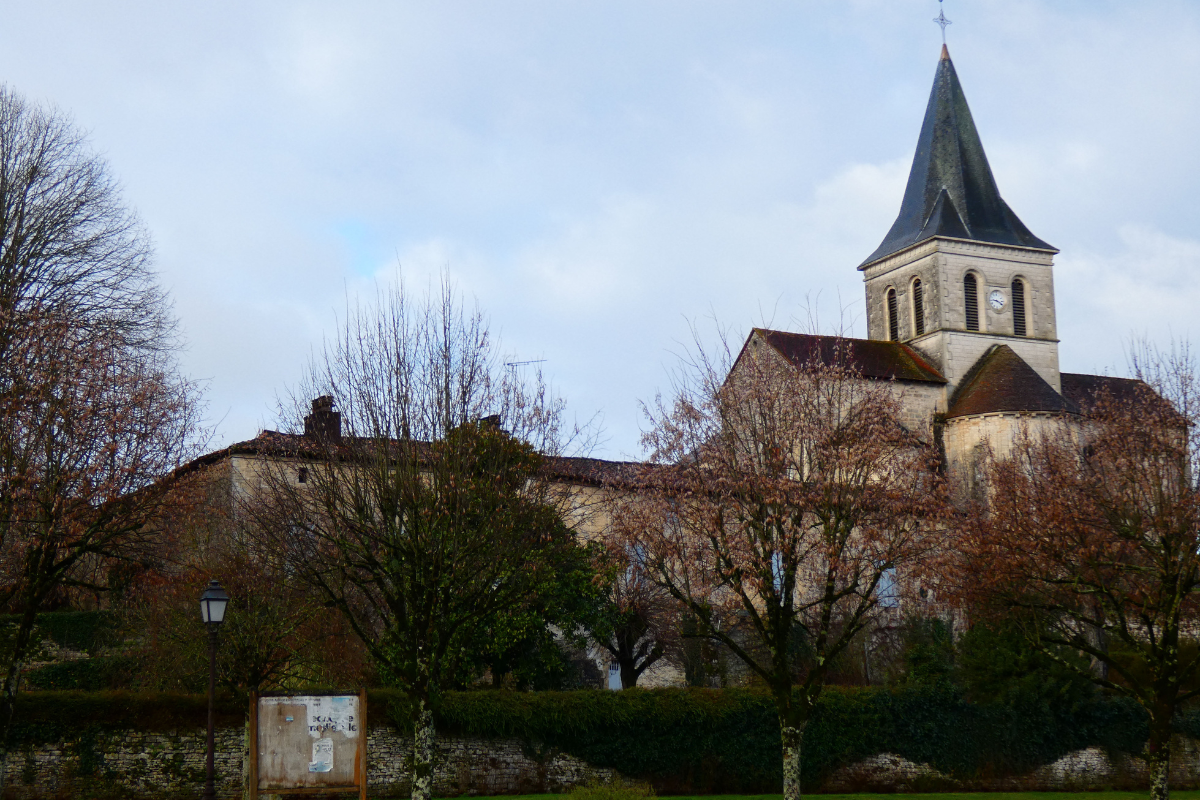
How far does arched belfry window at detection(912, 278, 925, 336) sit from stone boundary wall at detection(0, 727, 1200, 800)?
2563 cm

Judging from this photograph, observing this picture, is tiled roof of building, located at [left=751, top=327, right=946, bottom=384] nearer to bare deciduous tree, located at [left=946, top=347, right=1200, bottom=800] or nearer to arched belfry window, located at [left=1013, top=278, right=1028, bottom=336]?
arched belfry window, located at [left=1013, top=278, right=1028, bottom=336]

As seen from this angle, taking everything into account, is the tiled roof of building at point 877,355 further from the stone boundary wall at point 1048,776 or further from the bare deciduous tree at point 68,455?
the bare deciduous tree at point 68,455

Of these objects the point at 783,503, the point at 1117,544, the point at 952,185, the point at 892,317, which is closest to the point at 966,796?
the point at 1117,544

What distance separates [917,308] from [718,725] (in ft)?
102

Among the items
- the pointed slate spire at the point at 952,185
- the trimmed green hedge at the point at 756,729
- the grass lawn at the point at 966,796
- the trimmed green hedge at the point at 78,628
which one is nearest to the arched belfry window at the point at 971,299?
the pointed slate spire at the point at 952,185

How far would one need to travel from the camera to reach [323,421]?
64.3 ft

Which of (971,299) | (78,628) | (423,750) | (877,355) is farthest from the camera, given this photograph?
(971,299)

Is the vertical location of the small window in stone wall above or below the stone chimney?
below

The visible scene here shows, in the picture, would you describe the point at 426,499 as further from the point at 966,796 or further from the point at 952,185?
the point at 952,185

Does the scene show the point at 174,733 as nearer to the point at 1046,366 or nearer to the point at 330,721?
the point at 330,721

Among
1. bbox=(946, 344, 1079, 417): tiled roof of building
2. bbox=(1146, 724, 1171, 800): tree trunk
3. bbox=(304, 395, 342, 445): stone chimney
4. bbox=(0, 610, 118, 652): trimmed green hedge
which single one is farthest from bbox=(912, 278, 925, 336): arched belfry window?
bbox=(304, 395, 342, 445): stone chimney

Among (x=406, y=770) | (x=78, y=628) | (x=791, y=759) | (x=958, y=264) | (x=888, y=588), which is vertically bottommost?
(x=406, y=770)

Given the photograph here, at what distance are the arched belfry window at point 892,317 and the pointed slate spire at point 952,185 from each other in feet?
6.14

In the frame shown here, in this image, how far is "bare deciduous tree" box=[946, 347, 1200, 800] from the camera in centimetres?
2008
